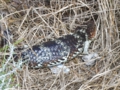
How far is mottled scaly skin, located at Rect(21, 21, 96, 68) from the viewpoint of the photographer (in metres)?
3.36

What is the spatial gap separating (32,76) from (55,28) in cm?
73

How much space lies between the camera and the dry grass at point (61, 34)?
303 cm

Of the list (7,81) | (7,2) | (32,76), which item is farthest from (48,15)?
(7,81)

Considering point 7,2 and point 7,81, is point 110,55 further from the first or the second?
point 7,2

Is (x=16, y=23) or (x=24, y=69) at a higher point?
(x=16, y=23)

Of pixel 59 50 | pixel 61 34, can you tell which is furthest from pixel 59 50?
pixel 61 34

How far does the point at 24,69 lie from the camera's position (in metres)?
3.28

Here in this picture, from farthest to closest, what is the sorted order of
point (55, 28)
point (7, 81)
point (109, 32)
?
point (55, 28) → point (109, 32) → point (7, 81)

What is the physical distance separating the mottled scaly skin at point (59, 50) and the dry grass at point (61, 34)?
0.08 meters

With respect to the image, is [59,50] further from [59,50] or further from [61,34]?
[61,34]

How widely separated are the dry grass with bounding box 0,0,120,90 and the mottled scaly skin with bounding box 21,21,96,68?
78mm

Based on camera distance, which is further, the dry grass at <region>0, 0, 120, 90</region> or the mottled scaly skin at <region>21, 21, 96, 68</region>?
the mottled scaly skin at <region>21, 21, 96, 68</region>

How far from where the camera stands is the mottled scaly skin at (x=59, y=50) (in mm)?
3361

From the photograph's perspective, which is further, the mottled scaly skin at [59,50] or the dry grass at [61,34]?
the mottled scaly skin at [59,50]
